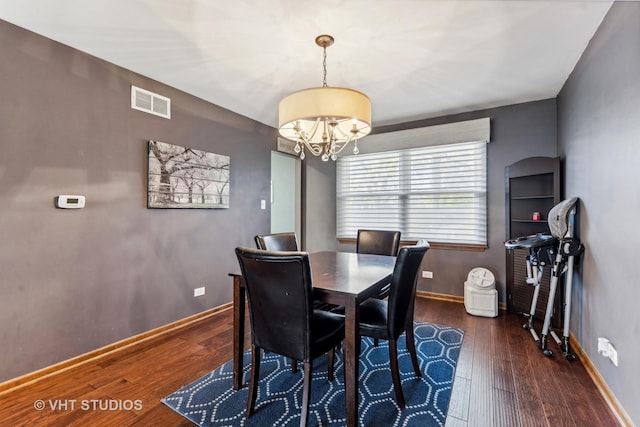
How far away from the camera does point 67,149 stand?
2.30 m

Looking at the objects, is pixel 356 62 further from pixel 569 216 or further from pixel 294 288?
pixel 569 216

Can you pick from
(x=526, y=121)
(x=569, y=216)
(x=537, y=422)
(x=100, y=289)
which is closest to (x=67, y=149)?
(x=100, y=289)

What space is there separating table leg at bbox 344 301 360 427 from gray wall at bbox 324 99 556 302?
8.93 feet

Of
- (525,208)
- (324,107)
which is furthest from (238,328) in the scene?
(525,208)

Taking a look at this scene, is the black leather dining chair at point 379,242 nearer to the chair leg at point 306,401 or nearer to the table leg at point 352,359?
the table leg at point 352,359

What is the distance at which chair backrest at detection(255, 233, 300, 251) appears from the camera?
260cm

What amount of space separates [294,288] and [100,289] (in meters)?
1.97

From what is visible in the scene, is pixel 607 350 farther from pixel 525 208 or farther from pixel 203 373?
pixel 203 373

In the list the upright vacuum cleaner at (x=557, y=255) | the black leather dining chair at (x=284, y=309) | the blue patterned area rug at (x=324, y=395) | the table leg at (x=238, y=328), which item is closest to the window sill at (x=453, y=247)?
the upright vacuum cleaner at (x=557, y=255)

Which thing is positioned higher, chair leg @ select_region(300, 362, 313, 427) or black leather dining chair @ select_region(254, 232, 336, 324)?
black leather dining chair @ select_region(254, 232, 336, 324)

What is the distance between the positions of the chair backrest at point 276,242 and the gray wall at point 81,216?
40.8 inches

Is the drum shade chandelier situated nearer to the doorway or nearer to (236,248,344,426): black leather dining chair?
(236,248,344,426): black leather dining chair

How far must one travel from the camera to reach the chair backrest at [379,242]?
121 inches

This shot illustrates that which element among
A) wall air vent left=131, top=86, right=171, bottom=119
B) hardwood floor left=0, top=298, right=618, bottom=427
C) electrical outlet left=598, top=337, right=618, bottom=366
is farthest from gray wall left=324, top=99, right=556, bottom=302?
wall air vent left=131, top=86, right=171, bottom=119
